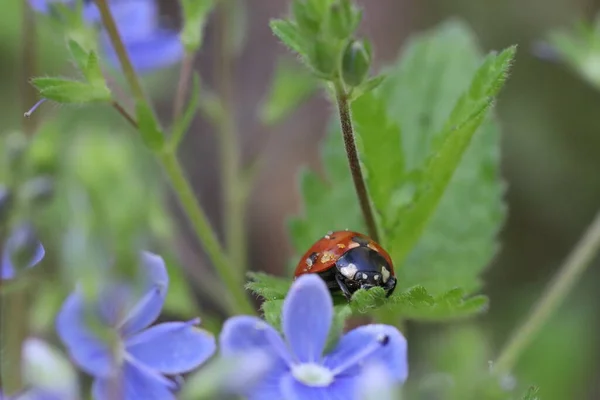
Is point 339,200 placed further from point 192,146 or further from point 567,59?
point 192,146

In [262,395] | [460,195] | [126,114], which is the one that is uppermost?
[126,114]

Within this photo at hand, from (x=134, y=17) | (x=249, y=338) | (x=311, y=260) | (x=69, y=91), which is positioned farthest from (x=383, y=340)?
(x=134, y=17)

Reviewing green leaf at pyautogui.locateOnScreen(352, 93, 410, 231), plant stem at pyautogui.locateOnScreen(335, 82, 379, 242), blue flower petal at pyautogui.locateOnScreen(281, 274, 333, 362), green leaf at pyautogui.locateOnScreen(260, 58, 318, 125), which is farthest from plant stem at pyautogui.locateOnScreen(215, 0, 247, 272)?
blue flower petal at pyautogui.locateOnScreen(281, 274, 333, 362)

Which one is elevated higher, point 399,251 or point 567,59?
point 567,59

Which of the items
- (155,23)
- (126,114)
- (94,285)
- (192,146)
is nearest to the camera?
(94,285)

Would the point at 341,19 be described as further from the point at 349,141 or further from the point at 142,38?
the point at 142,38

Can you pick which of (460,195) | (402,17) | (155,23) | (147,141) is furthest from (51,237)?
(402,17)

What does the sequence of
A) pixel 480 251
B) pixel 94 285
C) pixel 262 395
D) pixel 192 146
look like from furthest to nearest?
1. pixel 192 146
2. pixel 480 251
3. pixel 262 395
4. pixel 94 285
